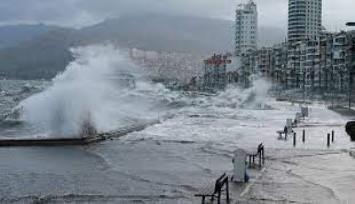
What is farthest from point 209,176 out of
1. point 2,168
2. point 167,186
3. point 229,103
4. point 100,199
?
point 229,103

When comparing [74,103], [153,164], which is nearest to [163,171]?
[153,164]

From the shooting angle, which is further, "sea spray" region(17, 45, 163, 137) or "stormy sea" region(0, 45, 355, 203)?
Result: "sea spray" region(17, 45, 163, 137)

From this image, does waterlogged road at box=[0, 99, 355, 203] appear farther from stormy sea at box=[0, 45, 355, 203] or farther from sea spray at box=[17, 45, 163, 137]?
sea spray at box=[17, 45, 163, 137]

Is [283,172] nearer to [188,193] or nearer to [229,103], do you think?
[188,193]

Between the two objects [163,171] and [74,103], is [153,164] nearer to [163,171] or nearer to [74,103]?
[163,171]

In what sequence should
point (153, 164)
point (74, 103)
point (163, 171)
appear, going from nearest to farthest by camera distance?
point (163, 171) < point (153, 164) < point (74, 103)

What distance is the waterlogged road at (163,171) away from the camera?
1930 centimetres

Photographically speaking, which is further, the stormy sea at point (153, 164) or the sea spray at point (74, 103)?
the sea spray at point (74, 103)

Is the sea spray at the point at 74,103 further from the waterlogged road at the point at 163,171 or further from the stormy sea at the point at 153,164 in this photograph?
the waterlogged road at the point at 163,171

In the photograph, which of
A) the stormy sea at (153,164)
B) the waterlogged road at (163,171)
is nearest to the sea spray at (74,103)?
the stormy sea at (153,164)

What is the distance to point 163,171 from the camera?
2556 centimetres

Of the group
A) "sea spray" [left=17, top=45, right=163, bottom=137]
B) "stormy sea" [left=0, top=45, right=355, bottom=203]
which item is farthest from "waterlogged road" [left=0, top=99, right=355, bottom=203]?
"sea spray" [left=17, top=45, right=163, bottom=137]

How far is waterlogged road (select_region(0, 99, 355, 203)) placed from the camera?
1930cm

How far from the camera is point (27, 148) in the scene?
3322 centimetres
